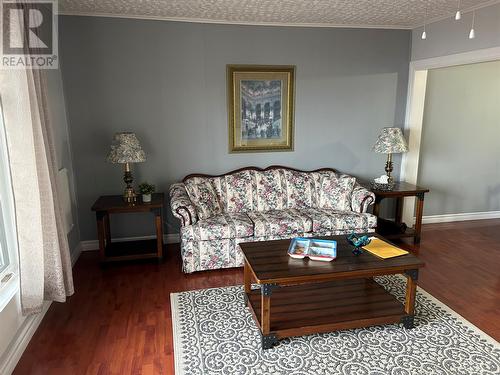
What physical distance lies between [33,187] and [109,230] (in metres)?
1.76

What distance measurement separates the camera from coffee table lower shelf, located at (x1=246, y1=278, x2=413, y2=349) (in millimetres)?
2410

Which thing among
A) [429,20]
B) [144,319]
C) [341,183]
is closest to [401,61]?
[429,20]

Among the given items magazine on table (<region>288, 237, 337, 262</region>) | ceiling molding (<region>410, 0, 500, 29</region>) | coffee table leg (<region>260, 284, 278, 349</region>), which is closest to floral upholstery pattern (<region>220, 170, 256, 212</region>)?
magazine on table (<region>288, 237, 337, 262</region>)

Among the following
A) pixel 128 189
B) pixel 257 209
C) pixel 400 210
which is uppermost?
pixel 128 189

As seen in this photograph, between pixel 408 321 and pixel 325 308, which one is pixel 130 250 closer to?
pixel 325 308

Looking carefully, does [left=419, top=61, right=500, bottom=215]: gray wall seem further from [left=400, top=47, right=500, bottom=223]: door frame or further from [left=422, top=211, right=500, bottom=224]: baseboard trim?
[left=400, top=47, right=500, bottom=223]: door frame

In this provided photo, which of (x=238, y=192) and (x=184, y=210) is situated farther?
(x=238, y=192)

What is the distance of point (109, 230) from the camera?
13.3ft

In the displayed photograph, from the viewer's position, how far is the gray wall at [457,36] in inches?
133

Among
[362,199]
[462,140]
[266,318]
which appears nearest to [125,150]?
[266,318]

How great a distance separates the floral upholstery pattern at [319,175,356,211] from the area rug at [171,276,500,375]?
1.52 m

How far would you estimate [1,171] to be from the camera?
2.39 metres

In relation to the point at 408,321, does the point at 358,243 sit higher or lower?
higher

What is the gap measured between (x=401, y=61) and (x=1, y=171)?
14.3 ft
